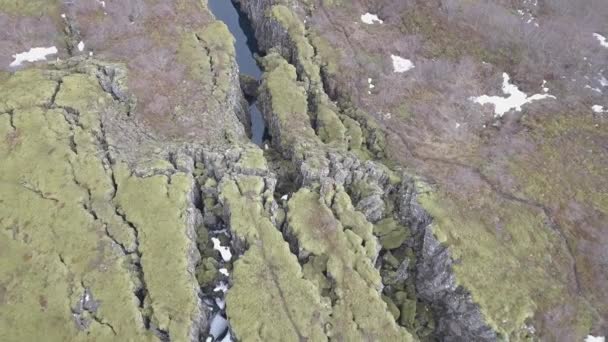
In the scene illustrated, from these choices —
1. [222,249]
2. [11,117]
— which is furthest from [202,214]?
[11,117]

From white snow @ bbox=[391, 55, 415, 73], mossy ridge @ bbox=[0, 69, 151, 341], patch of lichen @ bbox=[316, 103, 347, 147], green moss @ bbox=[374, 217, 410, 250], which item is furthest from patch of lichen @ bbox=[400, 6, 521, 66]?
mossy ridge @ bbox=[0, 69, 151, 341]

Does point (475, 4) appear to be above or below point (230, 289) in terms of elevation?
above

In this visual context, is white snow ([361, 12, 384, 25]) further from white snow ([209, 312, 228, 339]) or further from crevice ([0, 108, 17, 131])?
white snow ([209, 312, 228, 339])

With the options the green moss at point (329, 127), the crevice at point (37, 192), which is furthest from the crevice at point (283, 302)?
the crevice at point (37, 192)

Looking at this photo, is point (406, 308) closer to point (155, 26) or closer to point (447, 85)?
point (447, 85)


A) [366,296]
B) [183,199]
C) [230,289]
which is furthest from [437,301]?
[183,199]

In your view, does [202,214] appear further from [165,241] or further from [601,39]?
[601,39]
